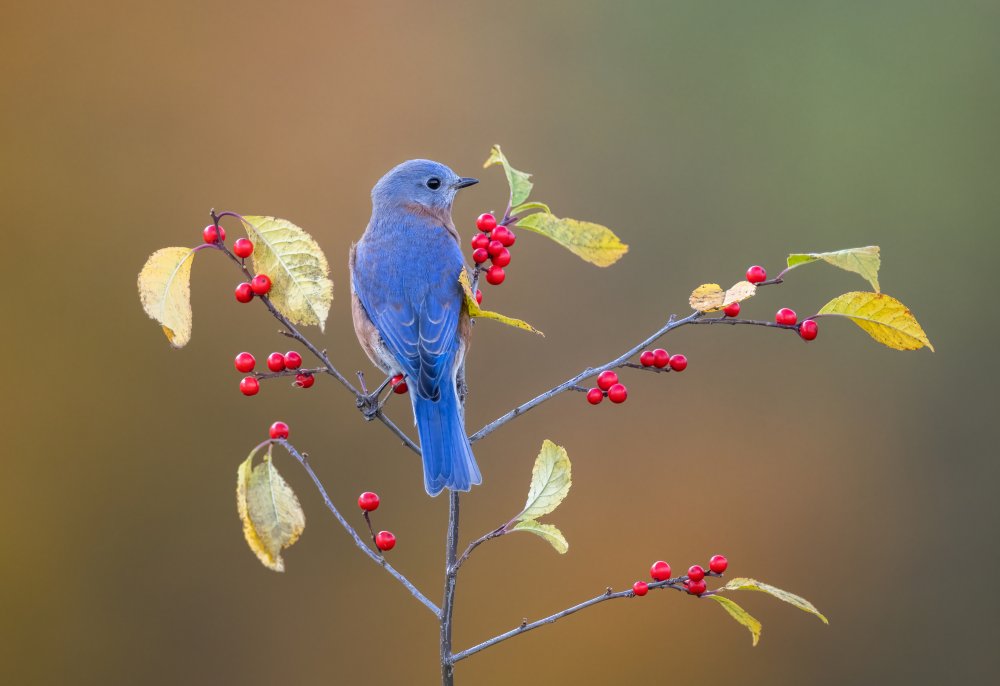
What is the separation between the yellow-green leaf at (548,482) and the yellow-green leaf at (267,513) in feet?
1.47

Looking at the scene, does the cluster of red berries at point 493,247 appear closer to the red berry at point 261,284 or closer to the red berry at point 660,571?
the red berry at point 261,284

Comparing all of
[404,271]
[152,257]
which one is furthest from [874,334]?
[152,257]

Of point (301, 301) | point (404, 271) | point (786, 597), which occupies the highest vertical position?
point (301, 301)

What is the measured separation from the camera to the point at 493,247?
2119 mm

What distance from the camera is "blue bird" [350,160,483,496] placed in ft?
7.55

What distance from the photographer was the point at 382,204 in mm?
2979

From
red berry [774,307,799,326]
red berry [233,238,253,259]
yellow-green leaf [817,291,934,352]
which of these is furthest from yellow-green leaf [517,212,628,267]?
red berry [233,238,253,259]

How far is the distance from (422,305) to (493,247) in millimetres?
512

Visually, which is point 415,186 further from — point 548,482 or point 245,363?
point 548,482

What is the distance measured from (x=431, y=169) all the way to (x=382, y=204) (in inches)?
7.8

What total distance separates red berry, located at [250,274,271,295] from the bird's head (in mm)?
1110

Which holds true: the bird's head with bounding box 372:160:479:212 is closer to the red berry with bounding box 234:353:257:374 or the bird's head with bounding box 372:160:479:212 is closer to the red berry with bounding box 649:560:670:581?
the red berry with bounding box 234:353:257:374

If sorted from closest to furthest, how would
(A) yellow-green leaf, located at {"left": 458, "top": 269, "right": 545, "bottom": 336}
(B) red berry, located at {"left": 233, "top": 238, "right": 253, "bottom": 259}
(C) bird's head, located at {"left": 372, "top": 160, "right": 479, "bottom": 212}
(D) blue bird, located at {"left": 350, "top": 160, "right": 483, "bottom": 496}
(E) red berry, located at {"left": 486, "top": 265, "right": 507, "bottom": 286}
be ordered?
(A) yellow-green leaf, located at {"left": 458, "top": 269, "right": 545, "bottom": 336} → (B) red berry, located at {"left": 233, "top": 238, "right": 253, "bottom": 259} → (E) red berry, located at {"left": 486, "top": 265, "right": 507, "bottom": 286} → (D) blue bird, located at {"left": 350, "top": 160, "right": 483, "bottom": 496} → (C) bird's head, located at {"left": 372, "top": 160, "right": 479, "bottom": 212}

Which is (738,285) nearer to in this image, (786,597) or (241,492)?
(786,597)
